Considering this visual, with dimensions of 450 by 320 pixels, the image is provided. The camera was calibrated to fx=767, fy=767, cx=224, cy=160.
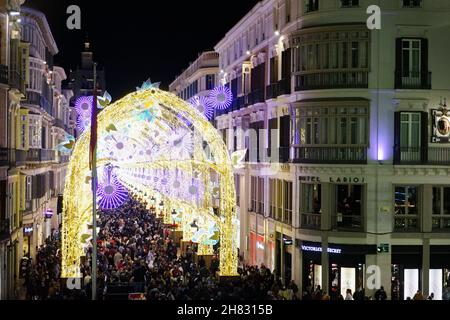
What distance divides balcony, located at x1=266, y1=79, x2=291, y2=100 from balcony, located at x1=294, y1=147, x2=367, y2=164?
345 cm

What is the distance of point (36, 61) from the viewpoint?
46.2 m

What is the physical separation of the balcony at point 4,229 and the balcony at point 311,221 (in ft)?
41.5

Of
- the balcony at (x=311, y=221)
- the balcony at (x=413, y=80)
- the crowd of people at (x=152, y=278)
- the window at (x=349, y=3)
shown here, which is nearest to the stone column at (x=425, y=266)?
the crowd of people at (x=152, y=278)

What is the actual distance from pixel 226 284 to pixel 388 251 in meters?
7.06

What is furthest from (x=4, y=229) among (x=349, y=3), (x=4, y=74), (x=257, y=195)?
(x=349, y=3)

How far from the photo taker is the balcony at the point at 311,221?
3325 centimetres

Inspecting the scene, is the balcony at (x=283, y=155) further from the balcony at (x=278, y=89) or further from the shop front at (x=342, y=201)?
the shop front at (x=342, y=201)

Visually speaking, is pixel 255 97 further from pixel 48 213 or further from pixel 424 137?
pixel 48 213

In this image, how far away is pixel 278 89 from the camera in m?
36.8

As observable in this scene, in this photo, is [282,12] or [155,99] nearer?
[155,99]

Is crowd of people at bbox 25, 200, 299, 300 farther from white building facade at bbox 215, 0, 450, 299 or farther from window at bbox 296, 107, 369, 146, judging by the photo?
window at bbox 296, 107, 369, 146

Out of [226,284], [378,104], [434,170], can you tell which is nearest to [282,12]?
[378,104]

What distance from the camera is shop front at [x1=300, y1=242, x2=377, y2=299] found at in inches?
1280
